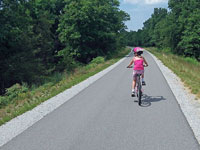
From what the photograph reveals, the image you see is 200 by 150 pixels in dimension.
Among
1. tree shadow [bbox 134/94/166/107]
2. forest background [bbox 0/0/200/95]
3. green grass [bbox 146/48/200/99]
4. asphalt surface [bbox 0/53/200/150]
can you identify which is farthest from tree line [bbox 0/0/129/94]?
asphalt surface [bbox 0/53/200/150]

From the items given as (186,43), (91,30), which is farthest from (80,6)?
(186,43)

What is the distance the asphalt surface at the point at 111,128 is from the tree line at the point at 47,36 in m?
14.0

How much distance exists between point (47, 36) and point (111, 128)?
1244 inches

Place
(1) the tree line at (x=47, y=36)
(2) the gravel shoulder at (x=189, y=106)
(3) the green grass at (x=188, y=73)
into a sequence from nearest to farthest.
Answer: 1. (2) the gravel shoulder at (x=189, y=106)
2. (3) the green grass at (x=188, y=73)
3. (1) the tree line at (x=47, y=36)

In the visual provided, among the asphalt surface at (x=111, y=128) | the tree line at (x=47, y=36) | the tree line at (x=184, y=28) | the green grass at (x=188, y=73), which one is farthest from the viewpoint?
the tree line at (x=184, y=28)

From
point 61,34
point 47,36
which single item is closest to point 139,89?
point 47,36

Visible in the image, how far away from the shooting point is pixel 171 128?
17.5ft

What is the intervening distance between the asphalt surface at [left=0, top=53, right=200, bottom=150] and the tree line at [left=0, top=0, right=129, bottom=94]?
45.9 ft

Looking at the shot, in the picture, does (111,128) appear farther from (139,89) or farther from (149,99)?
(149,99)

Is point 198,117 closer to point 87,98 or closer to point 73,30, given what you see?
point 87,98

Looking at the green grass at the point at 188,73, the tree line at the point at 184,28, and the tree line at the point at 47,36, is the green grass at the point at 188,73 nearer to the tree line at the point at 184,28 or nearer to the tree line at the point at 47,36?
the tree line at the point at 47,36

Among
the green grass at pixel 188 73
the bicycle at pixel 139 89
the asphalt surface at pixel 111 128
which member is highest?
the bicycle at pixel 139 89

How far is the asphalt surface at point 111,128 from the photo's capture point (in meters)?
4.48

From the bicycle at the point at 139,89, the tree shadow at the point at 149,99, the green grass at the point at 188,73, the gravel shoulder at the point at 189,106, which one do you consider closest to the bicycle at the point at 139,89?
the bicycle at the point at 139,89
